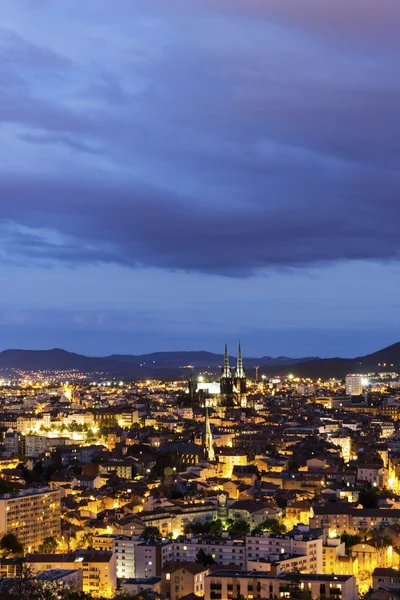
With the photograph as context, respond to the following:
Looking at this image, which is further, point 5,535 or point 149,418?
point 149,418

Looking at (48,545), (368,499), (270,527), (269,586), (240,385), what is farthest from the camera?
(240,385)

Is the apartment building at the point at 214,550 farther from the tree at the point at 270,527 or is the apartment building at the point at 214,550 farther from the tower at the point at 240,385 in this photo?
the tower at the point at 240,385

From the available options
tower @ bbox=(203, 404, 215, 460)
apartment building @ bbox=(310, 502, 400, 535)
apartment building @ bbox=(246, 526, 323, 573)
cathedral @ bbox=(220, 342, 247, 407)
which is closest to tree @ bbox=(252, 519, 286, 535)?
apartment building @ bbox=(310, 502, 400, 535)

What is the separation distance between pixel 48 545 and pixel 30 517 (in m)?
1.81

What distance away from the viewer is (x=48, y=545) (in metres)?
32.3

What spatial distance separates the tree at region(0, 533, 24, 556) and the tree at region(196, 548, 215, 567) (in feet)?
17.8

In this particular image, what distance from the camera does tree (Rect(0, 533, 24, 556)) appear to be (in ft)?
104

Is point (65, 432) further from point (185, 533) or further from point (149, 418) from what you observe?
point (185, 533)

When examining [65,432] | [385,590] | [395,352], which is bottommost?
[385,590]

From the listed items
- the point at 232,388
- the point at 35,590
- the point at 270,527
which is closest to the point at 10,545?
the point at 270,527

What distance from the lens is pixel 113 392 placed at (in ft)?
333

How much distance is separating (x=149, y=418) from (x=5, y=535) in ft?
120

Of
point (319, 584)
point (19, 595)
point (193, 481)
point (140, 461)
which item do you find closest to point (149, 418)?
point (140, 461)

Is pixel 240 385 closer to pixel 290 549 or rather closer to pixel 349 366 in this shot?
pixel 290 549
